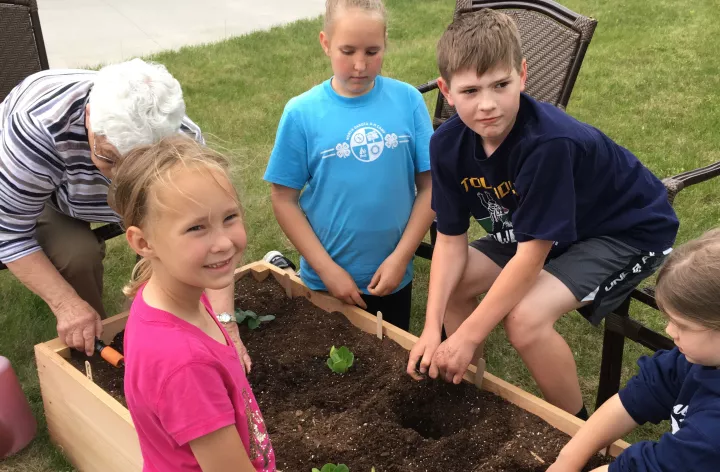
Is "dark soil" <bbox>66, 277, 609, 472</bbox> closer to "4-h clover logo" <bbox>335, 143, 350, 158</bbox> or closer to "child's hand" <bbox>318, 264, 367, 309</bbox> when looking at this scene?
"child's hand" <bbox>318, 264, 367, 309</bbox>

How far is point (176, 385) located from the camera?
54.3 inches

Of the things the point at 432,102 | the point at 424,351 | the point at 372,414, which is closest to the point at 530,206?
the point at 424,351

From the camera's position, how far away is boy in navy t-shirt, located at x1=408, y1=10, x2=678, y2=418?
2068mm

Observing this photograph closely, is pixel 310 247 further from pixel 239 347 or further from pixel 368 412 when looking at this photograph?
pixel 368 412

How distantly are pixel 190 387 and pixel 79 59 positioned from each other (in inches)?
251

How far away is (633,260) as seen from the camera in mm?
2285

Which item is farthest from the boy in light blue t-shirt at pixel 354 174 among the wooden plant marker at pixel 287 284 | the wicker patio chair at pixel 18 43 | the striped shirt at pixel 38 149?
the wicker patio chair at pixel 18 43

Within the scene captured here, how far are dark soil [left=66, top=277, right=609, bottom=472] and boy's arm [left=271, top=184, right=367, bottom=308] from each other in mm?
133

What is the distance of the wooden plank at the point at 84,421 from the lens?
7.13ft

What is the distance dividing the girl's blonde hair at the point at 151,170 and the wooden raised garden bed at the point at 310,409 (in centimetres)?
85

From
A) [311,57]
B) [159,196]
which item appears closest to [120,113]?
[159,196]

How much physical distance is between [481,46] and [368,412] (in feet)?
3.86

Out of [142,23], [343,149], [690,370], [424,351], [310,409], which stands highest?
[690,370]

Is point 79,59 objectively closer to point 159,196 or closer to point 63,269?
point 63,269
